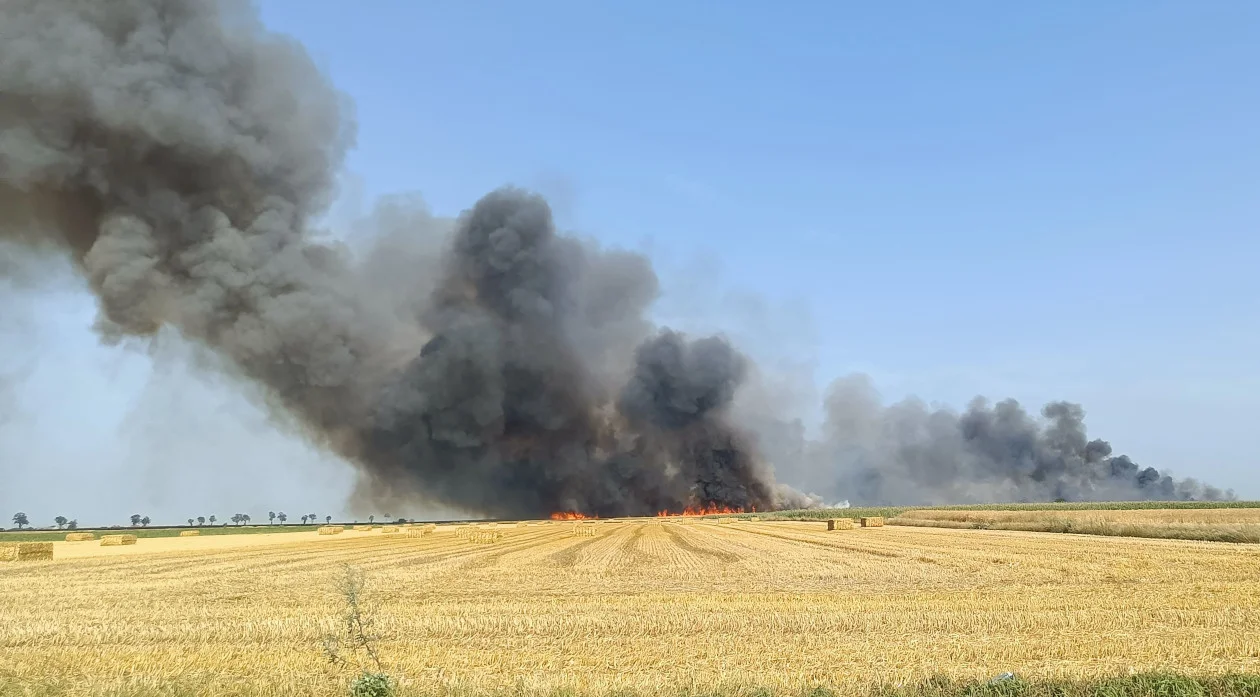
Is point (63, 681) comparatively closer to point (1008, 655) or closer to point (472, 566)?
point (1008, 655)

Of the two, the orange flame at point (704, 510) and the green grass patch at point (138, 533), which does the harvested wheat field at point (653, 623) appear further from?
the orange flame at point (704, 510)

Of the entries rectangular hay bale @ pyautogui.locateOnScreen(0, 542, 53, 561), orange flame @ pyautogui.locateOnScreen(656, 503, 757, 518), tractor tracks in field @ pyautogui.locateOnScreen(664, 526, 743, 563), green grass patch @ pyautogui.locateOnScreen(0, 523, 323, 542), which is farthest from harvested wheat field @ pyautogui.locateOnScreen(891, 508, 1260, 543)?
green grass patch @ pyautogui.locateOnScreen(0, 523, 323, 542)

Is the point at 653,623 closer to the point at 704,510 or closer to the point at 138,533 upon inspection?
the point at 138,533

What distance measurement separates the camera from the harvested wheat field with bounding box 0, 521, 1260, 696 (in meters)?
9.93

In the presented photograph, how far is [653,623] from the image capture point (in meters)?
13.8

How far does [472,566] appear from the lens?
1047 inches

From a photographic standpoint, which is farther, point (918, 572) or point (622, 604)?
point (918, 572)

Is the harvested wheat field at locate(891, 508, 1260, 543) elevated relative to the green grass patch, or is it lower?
elevated

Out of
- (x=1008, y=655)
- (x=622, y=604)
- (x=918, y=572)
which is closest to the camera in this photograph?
(x=1008, y=655)

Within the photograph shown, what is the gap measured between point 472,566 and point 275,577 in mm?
5761

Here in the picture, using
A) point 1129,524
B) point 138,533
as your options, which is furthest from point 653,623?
point 138,533

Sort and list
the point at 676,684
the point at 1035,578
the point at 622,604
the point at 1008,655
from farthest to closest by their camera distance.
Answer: the point at 1035,578 < the point at 622,604 < the point at 1008,655 < the point at 676,684

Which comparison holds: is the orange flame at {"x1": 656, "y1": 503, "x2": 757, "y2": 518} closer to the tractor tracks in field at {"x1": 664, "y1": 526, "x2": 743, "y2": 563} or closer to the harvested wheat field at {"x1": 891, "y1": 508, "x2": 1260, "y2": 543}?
the harvested wheat field at {"x1": 891, "y1": 508, "x2": 1260, "y2": 543}

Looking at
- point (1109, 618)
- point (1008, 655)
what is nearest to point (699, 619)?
point (1008, 655)
